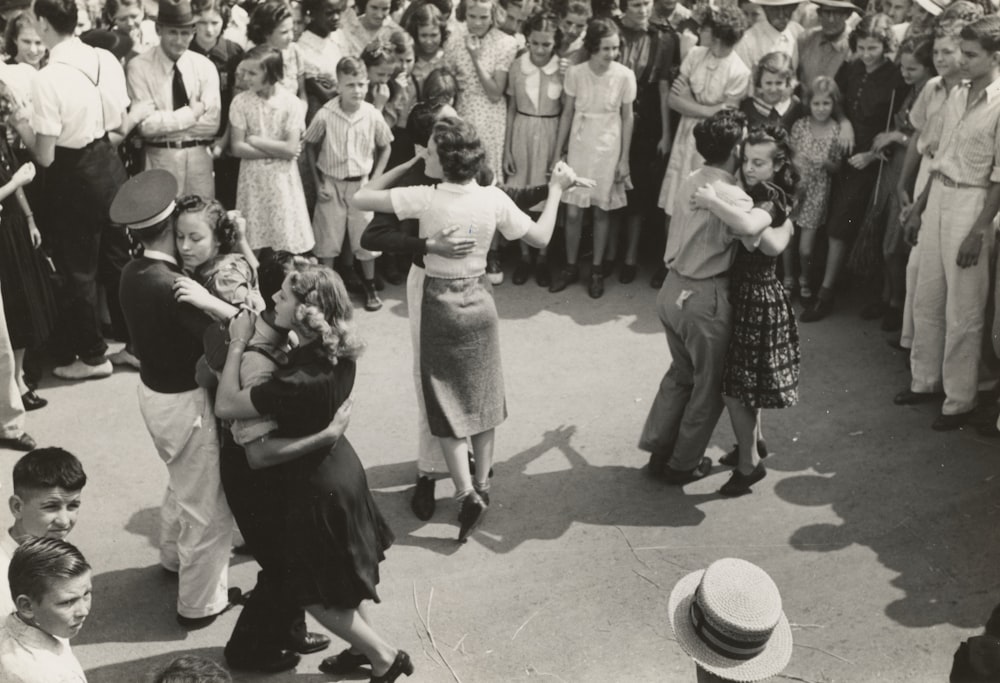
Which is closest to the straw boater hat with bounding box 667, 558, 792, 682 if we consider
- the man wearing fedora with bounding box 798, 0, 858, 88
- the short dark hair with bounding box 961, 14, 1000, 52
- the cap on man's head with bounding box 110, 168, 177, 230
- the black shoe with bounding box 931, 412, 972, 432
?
the cap on man's head with bounding box 110, 168, 177, 230

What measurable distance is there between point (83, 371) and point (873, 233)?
16.4ft

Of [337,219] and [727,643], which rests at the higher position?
[727,643]

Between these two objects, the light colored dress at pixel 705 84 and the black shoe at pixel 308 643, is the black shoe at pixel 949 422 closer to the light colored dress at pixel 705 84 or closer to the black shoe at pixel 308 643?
the light colored dress at pixel 705 84

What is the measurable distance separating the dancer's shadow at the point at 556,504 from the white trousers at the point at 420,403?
0.72 feet

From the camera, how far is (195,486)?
4.60 meters

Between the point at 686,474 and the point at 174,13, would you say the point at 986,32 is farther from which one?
the point at 174,13

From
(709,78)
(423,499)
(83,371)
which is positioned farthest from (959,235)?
(83,371)

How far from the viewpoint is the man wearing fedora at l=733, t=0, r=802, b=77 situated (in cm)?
792

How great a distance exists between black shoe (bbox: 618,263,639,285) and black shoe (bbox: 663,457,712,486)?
2.52m

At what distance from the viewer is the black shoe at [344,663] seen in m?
4.39

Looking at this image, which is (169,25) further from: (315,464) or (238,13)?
(315,464)

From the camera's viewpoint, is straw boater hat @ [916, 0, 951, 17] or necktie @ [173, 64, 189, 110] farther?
straw boater hat @ [916, 0, 951, 17]

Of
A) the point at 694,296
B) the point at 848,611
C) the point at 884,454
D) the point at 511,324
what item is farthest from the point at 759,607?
the point at 511,324

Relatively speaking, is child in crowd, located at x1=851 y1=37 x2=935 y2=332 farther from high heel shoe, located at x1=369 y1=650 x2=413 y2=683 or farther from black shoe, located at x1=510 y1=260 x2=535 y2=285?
high heel shoe, located at x1=369 y1=650 x2=413 y2=683
